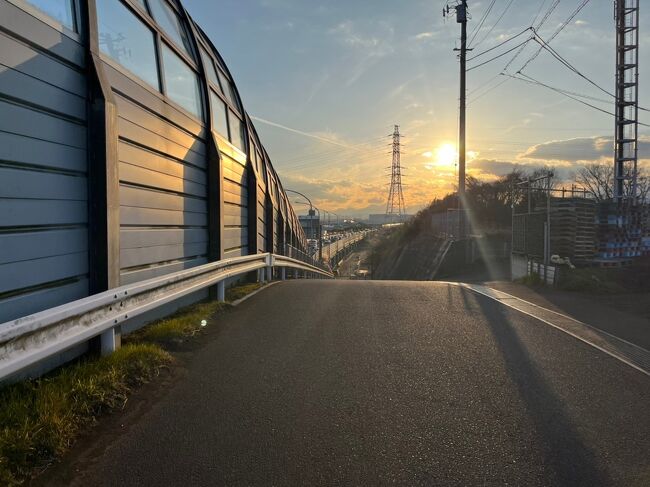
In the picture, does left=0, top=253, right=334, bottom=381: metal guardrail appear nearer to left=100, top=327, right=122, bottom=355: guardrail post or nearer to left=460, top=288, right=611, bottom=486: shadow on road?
left=100, top=327, right=122, bottom=355: guardrail post

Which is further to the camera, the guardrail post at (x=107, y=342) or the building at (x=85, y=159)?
the guardrail post at (x=107, y=342)

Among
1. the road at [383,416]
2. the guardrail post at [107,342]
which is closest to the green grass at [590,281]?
the road at [383,416]

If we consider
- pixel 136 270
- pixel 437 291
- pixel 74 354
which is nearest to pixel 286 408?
pixel 74 354

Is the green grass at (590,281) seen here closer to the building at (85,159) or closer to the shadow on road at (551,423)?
the shadow on road at (551,423)

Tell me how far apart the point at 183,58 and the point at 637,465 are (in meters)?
7.84

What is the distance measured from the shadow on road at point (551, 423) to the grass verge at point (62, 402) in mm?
Answer: 3103

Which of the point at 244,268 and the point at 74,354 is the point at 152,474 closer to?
the point at 74,354

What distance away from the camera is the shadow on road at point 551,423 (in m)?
3.29

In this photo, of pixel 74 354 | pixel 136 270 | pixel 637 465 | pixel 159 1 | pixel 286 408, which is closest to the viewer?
pixel 637 465

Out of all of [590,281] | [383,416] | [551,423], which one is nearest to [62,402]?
[383,416]

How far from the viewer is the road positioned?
3230 millimetres

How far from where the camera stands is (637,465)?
134 inches

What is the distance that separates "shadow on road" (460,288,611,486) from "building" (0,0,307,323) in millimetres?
4091

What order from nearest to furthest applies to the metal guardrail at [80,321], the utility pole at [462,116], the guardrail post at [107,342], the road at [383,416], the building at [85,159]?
the road at [383,416]
the metal guardrail at [80,321]
the building at [85,159]
the guardrail post at [107,342]
the utility pole at [462,116]
